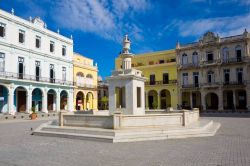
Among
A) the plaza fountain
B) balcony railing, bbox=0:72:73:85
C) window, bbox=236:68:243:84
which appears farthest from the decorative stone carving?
window, bbox=236:68:243:84

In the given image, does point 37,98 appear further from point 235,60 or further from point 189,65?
point 235,60

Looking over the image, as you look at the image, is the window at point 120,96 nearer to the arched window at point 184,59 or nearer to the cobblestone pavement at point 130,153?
the cobblestone pavement at point 130,153

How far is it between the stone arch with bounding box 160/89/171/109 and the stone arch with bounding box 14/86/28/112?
22936 millimetres

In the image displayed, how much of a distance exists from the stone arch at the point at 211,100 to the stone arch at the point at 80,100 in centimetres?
2071

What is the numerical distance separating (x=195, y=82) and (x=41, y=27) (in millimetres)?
25091

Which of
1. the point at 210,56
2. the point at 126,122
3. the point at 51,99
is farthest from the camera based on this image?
the point at 210,56

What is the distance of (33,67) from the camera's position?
32875 mm

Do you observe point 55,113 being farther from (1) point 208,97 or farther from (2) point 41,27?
(1) point 208,97

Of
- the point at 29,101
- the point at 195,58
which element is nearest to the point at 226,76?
the point at 195,58

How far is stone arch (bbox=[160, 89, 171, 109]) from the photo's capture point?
4419cm

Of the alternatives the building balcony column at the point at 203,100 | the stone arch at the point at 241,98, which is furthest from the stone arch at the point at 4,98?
the stone arch at the point at 241,98

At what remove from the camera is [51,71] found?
36344 mm

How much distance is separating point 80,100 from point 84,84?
2835 mm

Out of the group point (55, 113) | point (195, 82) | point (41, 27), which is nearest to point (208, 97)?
point (195, 82)
